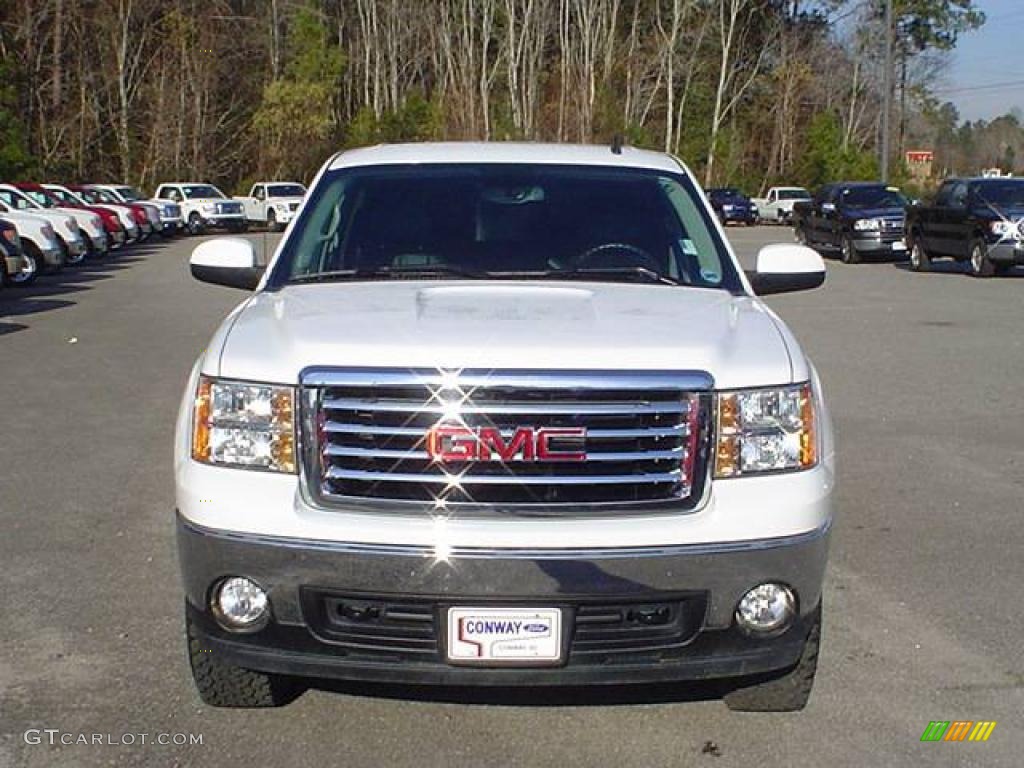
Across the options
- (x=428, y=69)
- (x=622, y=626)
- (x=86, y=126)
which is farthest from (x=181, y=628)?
(x=428, y=69)

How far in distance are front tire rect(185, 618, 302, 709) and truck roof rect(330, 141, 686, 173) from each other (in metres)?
2.29

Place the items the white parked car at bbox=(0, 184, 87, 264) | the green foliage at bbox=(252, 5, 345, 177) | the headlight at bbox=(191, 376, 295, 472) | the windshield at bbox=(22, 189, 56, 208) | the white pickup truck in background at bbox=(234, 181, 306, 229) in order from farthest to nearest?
the green foliage at bbox=(252, 5, 345, 177) < the white pickup truck in background at bbox=(234, 181, 306, 229) < the windshield at bbox=(22, 189, 56, 208) < the white parked car at bbox=(0, 184, 87, 264) < the headlight at bbox=(191, 376, 295, 472)

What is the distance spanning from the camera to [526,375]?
11.7ft

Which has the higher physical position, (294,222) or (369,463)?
(294,222)

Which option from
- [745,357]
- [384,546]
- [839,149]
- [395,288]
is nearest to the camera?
[384,546]

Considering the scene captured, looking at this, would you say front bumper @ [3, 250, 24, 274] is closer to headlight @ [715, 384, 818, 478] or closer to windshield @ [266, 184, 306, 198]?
headlight @ [715, 384, 818, 478]

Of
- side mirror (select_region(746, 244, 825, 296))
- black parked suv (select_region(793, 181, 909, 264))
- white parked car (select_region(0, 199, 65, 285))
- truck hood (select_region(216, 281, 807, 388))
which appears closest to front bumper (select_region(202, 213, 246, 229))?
black parked suv (select_region(793, 181, 909, 264))

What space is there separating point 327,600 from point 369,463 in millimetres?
396

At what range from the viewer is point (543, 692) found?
434 centimetres

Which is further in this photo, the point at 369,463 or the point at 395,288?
the point at 395,288

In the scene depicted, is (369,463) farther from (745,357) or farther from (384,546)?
(745,357)

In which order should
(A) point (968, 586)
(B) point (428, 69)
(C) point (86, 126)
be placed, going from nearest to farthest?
(A) point (968, 586)
(C) point (86, 126)
(B) point (428, 69)

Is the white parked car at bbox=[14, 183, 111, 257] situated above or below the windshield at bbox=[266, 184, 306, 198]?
above

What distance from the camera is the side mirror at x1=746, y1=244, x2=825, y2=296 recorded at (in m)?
5.39
